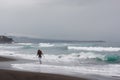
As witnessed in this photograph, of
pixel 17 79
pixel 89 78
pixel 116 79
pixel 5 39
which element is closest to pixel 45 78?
pixel 17 79

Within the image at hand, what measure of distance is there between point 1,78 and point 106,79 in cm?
524

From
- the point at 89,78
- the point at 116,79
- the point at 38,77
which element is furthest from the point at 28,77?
the point at 116,79

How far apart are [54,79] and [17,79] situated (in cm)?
177

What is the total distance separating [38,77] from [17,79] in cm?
111

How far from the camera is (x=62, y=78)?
14.1m

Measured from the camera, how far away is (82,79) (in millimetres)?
14289

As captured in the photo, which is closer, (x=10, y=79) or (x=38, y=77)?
(x=10, y=79)

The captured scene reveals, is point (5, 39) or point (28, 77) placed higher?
point (5, 39)

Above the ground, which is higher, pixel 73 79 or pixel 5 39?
pixel 5 39

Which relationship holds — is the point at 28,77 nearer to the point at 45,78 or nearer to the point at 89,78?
the point at 45,78

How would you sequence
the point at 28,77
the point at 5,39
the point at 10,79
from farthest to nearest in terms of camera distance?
the point at 5,39, the point at 28,77, the point at 10,79

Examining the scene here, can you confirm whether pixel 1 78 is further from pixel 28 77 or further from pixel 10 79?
pixel 28 77

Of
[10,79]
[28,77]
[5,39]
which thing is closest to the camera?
[10,79]

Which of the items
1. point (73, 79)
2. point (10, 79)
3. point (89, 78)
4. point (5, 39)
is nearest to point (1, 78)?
point (10, 79)
